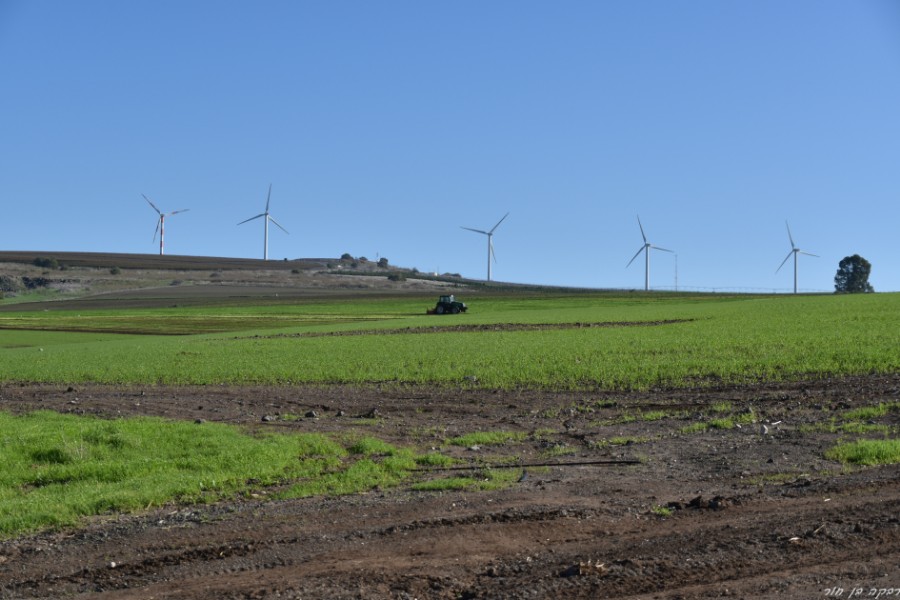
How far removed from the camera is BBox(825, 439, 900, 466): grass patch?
14.2 m

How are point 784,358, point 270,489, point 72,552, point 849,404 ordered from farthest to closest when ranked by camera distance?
point 784,358 < point 849,404 < point 270,489 < point 72,552

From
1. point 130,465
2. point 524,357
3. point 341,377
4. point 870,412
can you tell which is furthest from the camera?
point 524,357

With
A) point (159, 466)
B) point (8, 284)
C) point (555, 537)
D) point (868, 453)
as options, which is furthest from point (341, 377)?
point (8, 284)

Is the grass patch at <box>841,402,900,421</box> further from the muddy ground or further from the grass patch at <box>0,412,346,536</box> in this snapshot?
the grass patch at <box>0,412,346,536</box>

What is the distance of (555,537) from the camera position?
10.5 meters

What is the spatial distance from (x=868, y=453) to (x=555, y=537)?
6500 millimetres

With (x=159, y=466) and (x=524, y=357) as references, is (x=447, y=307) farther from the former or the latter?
(x=159, y=466)

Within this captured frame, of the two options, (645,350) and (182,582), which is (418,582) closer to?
(182,582)

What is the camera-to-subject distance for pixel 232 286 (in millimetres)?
169250

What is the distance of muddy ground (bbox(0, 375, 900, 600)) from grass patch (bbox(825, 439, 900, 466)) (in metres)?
0.31

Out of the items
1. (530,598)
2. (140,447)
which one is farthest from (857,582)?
(140,447)

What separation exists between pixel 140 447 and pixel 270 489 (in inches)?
166

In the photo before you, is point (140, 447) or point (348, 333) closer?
point (140, 447)

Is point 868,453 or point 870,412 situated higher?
point 870,412
